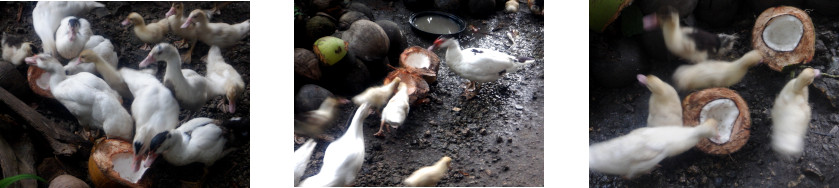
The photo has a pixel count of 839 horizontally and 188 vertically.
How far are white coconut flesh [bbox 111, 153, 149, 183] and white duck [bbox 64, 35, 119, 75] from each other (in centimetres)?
21

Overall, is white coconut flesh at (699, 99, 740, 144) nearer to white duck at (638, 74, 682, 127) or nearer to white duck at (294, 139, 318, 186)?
white duck at (638, 74, 682, 127)

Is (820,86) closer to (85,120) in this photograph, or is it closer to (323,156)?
(323,156)

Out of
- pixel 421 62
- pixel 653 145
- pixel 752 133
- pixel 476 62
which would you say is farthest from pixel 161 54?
pixel 752 133

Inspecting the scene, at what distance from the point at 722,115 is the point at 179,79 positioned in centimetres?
123

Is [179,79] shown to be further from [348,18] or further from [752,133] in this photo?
[752,133]

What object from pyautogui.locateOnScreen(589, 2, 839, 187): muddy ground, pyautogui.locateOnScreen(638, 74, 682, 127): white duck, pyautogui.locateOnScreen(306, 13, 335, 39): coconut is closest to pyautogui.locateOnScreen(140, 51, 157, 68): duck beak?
pyautogui.locateOnScreen(306, 13, 335, 39): coconut

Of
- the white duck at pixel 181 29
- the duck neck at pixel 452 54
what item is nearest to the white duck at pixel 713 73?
the duck neck at pixel 452 54

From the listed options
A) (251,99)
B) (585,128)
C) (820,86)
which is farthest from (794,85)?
(251,99)

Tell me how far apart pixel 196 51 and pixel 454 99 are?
2.00 ft

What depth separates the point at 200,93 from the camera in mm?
1384

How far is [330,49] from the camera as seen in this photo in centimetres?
135

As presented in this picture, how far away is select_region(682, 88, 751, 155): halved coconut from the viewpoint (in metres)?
1.34

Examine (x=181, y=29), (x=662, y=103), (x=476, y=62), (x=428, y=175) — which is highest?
(x=181, y=29)

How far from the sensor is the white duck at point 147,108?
1.33 metres
